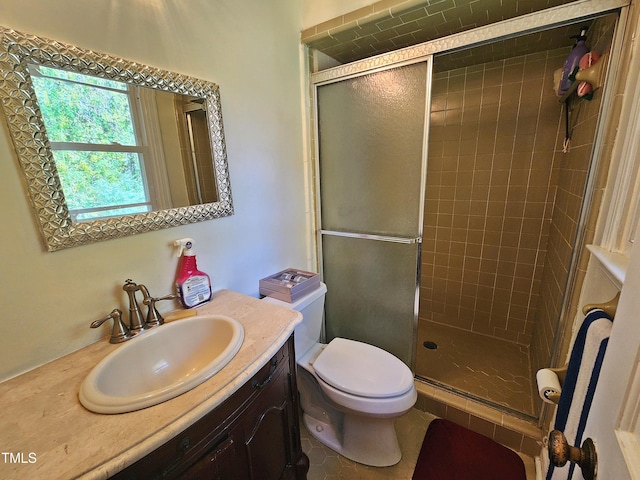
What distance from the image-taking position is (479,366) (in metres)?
1.95

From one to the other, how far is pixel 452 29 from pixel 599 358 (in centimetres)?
158

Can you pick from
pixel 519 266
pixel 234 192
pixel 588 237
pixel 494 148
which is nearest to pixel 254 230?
pixel 234 192

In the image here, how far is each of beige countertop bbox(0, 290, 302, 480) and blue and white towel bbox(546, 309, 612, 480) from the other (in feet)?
2.50

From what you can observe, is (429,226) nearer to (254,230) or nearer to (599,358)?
(254,230)

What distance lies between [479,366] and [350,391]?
123 centimetres

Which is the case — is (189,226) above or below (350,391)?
above

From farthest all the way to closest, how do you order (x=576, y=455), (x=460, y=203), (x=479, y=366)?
(x=460, y=203) < (x=479, y=366) < (x=576, y=455)

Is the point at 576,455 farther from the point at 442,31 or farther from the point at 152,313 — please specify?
the point at 442,31

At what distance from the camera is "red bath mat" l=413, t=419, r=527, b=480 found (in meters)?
1.31

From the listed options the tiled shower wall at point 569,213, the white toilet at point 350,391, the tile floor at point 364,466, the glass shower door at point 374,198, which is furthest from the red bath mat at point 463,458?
the tiled shower wall at point 569,213

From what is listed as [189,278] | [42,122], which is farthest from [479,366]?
[42,122]

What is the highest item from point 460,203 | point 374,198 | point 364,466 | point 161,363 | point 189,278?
point 374,198

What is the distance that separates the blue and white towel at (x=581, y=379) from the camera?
0.59 m

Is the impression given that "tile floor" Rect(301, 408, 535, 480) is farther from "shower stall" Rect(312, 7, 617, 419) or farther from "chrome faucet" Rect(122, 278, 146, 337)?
"chrome faucet" Rect(122, 278, 146, 337)
